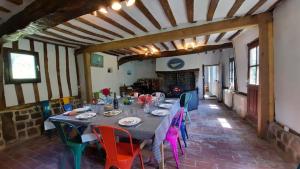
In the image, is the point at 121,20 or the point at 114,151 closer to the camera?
the point at 114,151

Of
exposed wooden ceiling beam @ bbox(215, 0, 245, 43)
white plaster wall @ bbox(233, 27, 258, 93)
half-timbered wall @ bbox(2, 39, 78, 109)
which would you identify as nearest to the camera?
exposed wooden ceiling beam @ bbox(215, 0, 245, 43)

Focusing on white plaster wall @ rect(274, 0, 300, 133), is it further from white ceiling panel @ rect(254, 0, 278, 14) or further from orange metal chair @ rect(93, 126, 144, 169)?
orange metal chair @ rect(93, 126, 144, 169)

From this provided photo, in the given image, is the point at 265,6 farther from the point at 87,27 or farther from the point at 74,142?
the point at 74,142

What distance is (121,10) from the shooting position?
246cm

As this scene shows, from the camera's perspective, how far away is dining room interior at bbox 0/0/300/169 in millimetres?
2012

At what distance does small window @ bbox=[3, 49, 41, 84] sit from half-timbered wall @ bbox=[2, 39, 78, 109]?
0.37 ft

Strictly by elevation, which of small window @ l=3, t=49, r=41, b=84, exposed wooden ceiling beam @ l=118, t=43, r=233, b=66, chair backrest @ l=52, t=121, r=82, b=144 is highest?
exposed wooden ceiling beam @ l=118, t=43, r=233, b=66

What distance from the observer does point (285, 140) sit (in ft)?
7.77

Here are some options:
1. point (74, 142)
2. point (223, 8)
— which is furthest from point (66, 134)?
point (223, 8)

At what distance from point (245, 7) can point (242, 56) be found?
219 cm

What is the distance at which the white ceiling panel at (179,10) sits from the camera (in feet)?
7.51

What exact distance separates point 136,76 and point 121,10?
724 cm

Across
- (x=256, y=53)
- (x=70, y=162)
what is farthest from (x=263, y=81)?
(x=70, y=162)

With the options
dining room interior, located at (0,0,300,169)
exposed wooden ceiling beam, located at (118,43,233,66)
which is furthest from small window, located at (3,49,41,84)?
exposed wooden ceiling beam, located at (118,43,233,66)
